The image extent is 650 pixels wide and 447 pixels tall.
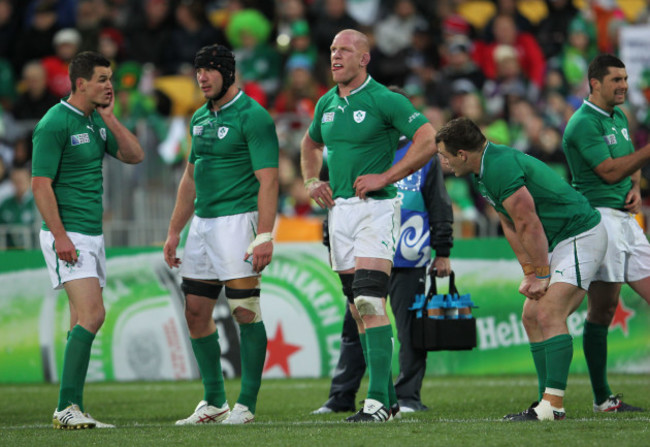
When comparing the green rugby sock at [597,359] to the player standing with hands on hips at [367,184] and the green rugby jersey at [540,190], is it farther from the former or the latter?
the player standing with hands on hips at [367,184]

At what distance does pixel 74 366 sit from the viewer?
7391 mm

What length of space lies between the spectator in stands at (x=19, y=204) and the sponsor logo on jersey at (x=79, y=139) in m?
5.21

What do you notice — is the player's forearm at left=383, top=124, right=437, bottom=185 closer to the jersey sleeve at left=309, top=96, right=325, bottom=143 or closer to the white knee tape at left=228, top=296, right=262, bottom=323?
the jersey sleeve at left=309, top=96, right=325, bottom=143

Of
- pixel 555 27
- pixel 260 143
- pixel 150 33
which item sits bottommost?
pixel 260 143

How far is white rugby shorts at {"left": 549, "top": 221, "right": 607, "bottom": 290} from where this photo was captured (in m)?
7.26

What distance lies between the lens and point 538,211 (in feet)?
23.9

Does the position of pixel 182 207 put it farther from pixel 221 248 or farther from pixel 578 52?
pixel 578 52

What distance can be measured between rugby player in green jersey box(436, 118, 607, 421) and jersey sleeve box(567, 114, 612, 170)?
582 mm

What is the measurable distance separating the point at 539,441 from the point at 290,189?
7.85 m

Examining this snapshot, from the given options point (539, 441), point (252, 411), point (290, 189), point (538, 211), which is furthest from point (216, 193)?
point (290, 189)

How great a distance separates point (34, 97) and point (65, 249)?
A: 350 inches

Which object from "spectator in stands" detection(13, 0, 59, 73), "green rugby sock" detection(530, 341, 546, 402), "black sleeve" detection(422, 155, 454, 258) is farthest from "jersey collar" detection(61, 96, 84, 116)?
"spectator in stands" detection(13, 0, 59, 73)

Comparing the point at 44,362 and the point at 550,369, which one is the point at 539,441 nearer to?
the point at 550,369

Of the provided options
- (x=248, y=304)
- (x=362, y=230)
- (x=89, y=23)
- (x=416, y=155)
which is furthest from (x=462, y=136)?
(x=89, y=23)
